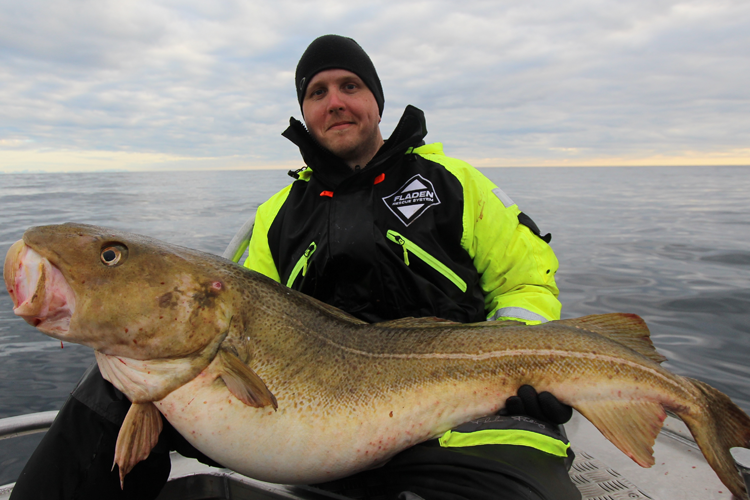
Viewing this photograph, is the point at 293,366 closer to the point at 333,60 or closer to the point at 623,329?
the point at 623,329

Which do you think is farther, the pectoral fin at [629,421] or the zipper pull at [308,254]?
the zipper pull at [308,254]

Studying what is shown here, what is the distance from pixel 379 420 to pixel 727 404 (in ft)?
5.12

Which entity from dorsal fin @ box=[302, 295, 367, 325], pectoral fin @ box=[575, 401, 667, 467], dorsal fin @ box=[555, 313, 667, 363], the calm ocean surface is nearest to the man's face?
dorsal fin @ box=[302, 295, 367, 325]

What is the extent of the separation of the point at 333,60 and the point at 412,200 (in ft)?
4.04

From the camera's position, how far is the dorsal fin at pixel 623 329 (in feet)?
7.13

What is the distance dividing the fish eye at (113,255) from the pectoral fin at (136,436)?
581mm

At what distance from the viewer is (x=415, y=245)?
2746 millimetres

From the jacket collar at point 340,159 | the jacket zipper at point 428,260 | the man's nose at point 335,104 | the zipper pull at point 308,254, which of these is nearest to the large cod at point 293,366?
the jacket zipper at point 428,260

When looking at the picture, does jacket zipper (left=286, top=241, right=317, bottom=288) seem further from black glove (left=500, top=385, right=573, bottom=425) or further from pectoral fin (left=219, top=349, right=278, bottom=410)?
black glove (left=500, top=385, right=573, bottom=425)

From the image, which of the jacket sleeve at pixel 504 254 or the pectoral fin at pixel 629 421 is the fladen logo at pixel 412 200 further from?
the pectoral fin at pixel 629 421

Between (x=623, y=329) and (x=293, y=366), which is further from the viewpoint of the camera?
(x=623, y=329)

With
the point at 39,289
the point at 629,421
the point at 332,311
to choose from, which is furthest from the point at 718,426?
the point at 39,289

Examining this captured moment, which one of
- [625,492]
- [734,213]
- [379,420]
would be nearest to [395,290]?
[379,420]

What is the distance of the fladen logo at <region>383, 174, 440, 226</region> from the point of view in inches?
111
